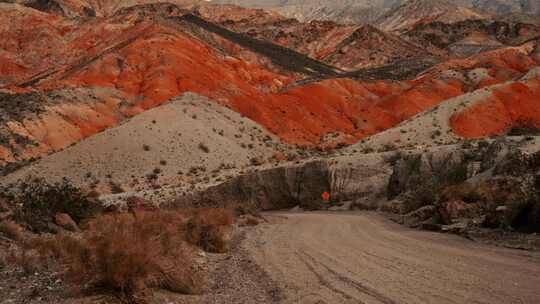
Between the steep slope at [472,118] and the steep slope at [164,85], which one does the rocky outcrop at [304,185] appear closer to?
the steep slope at [472,118]

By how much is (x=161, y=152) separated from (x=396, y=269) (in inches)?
1409

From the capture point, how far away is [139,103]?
71.3 meters

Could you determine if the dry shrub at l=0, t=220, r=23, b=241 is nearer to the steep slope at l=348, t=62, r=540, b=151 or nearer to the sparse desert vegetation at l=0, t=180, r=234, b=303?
the sparse desert vegetation at l=0, t=180, r=234, b=303

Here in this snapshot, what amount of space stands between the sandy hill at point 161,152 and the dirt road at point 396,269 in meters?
23.9

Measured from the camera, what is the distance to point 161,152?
1722 inches

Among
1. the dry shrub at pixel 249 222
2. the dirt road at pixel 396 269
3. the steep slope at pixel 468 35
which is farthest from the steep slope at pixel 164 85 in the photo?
the steep slope at pixel 468 35

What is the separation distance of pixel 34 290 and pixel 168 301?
6.04 feet

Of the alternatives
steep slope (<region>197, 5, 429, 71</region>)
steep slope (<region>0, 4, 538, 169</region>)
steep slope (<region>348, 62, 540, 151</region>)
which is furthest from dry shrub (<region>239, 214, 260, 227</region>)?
steep slope (<region>197, 5, 429, 71</region>)

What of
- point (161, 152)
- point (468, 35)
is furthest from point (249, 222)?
point (468, 35)

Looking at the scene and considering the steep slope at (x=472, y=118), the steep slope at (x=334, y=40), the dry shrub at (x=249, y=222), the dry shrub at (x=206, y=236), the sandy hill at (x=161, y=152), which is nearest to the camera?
the dry shrub at (x=206, y=236)

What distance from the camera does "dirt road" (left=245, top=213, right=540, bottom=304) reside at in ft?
26.1

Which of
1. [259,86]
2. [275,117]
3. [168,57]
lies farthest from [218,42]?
[275,117]

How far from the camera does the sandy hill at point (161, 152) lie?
3962cm

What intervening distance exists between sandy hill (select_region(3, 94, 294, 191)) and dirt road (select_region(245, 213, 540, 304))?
23946 millimetres
